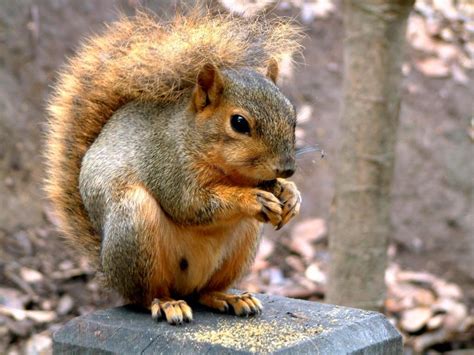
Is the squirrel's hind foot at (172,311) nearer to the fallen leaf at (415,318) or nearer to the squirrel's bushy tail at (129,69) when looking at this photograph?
the squirrel's bushy tail at (129,69)

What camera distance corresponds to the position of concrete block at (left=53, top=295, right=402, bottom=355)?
1.77 meters

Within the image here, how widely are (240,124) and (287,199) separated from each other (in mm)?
221

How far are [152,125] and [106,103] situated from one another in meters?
0.19

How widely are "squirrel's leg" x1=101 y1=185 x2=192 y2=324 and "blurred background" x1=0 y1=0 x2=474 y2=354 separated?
1.65 m

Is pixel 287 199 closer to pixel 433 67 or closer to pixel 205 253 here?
pixel 205 253

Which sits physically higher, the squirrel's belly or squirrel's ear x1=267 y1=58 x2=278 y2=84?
squirrel's ear x1=267 y1=58 x2=278 y2=84

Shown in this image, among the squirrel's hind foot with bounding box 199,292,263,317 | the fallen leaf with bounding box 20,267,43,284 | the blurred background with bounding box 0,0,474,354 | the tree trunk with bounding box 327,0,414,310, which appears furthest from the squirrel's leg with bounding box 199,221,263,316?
the fallen leaf with bounding box 20,267,43,284

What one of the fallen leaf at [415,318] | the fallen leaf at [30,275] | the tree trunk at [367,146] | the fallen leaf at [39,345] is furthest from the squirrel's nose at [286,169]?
the fallen leaf at [415,318]

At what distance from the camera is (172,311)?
2.03m

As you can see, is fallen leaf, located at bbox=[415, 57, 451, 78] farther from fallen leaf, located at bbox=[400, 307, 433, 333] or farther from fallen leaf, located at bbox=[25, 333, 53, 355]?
fallen leaf, located at bbox=[25, 333, 53, 355]

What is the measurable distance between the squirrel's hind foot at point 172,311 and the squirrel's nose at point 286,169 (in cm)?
39

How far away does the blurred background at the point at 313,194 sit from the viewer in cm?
420

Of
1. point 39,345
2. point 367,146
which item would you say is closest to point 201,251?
point 367,146

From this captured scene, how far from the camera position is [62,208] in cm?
244
